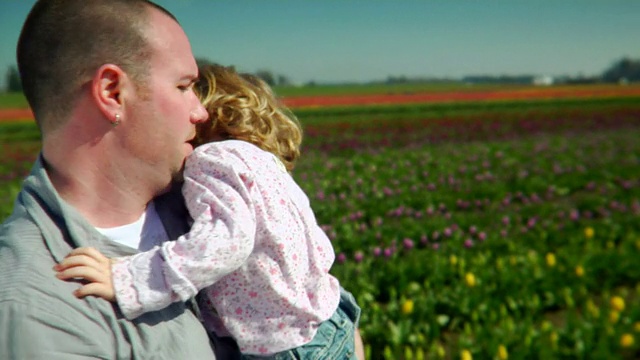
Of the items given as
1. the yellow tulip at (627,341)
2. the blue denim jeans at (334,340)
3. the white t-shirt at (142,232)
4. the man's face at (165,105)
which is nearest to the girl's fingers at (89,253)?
the white t-shirt at (142,232)

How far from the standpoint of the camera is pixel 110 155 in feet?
4.54

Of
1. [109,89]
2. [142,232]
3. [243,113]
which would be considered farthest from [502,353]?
[109,89]

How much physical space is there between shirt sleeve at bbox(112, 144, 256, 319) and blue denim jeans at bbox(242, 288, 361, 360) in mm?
319

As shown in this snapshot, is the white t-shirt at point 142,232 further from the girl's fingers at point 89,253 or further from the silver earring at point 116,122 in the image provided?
the silver earring at point 116,122

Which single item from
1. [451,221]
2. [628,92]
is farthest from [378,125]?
[628,92]

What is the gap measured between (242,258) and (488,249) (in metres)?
4.59

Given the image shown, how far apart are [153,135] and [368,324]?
2.66 m

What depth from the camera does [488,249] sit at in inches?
221

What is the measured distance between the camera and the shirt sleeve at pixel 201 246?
51.2 inches

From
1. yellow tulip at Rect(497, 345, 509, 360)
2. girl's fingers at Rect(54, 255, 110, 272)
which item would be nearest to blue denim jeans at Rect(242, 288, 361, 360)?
girl's fingers at Rect(54, 255, 110, 272)

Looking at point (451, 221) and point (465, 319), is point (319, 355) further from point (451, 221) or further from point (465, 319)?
point (451, 221)

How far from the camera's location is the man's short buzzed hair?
4.33ft

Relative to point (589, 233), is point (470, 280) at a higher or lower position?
higher

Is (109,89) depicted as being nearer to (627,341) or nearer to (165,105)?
(165,105)
